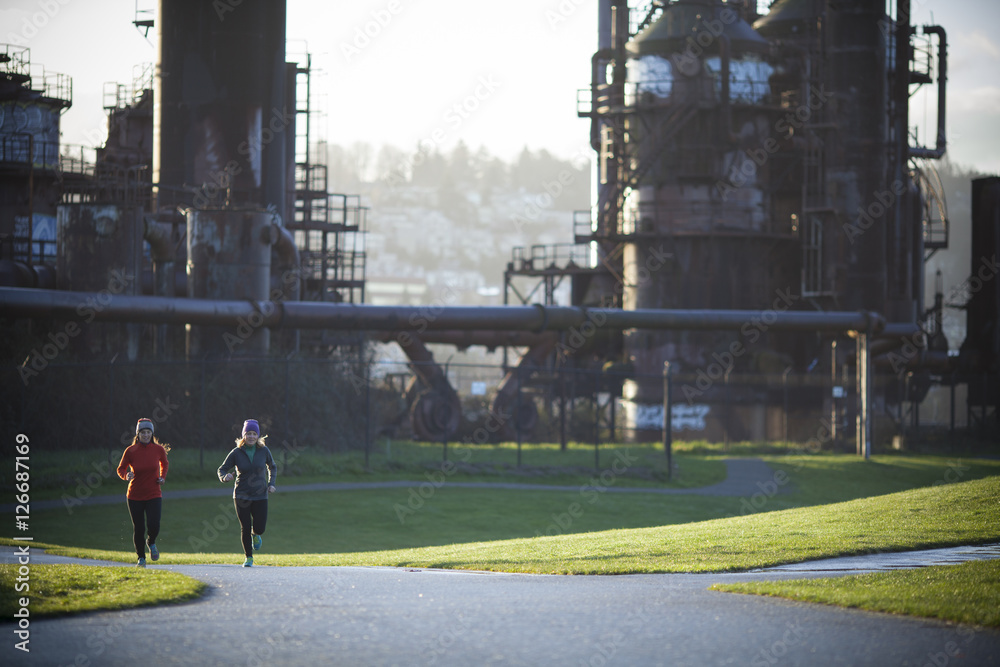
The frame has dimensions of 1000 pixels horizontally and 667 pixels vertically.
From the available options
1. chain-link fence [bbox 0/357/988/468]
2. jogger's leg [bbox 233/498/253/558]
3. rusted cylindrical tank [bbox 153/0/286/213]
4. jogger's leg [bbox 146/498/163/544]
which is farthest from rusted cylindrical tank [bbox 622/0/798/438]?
jogger's leg [bbox 146/498/163/544]

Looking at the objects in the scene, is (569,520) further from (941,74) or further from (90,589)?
(941,74)

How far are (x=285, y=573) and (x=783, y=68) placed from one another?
4088 cm

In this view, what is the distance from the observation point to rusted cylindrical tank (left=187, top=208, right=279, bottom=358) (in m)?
31.2

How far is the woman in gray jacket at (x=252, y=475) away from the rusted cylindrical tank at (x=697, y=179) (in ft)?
110

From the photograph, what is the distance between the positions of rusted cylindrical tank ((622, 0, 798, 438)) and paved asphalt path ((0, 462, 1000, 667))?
118ft

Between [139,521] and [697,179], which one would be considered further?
[697,179]

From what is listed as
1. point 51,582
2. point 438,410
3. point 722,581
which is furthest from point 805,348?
point 51,582

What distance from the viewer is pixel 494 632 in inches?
325

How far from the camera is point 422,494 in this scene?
971 inches

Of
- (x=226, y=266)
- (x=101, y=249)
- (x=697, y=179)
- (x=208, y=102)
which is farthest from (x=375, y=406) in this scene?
(x=697, y=179)

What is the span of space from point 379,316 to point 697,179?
1670 cm

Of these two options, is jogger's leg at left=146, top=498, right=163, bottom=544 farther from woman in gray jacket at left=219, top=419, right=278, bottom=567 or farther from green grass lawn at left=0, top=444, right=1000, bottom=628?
green grass lawn at left=0, top=444, right=1000, bottom=628

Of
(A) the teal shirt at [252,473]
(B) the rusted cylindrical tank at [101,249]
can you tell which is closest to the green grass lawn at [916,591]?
(A) the teal shirt at [252,473]

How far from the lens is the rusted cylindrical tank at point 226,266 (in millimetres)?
31234
